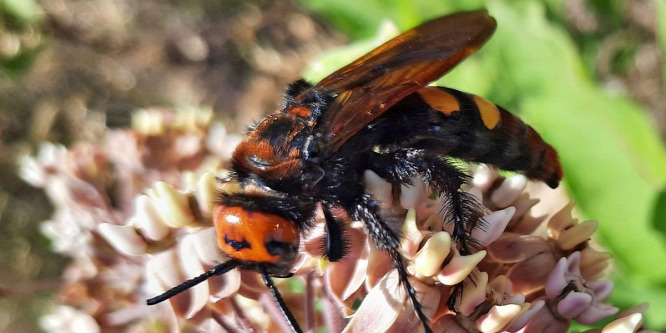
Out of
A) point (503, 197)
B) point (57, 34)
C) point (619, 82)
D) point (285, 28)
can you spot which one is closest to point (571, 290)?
point (503, 197)

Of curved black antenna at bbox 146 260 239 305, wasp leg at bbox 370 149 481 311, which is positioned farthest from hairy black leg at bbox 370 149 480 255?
curved black antenna at bbox 146 260 239 305

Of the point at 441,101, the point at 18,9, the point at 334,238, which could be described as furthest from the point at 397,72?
the point at 18,9

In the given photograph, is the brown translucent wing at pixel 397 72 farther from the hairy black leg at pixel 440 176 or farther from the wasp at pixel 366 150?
the hairy black leg at pixel 440 176

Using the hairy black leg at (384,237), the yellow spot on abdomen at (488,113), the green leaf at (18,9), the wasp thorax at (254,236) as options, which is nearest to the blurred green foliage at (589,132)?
the yellow spot on abdomen at (488,113)

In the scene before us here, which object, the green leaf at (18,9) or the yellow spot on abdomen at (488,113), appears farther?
the green leaf at (18,9)

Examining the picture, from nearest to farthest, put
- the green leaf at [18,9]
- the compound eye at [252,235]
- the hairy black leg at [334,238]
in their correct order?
the compound eye at [252,235], the hairy black leg at [334,238], the green leaf at [18,9]

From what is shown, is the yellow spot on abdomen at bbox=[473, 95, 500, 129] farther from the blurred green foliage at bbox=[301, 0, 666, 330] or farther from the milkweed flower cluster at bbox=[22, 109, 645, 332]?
the blurred green foliage at bbox=[301, 0, 666, 330]

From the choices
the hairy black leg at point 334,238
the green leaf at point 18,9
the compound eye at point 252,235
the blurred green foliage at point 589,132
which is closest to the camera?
the compound eye at point 252,235
